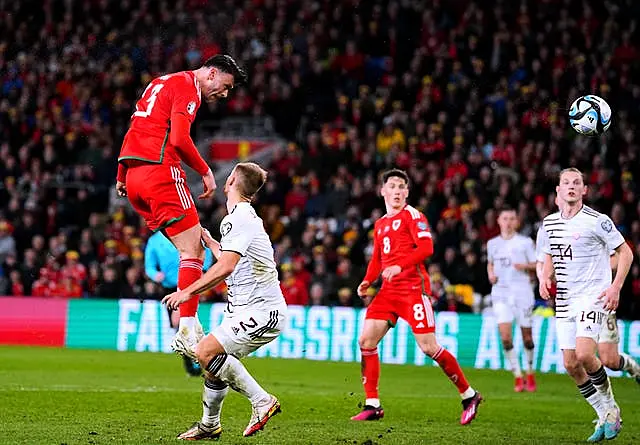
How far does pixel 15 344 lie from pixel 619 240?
45.9 feet

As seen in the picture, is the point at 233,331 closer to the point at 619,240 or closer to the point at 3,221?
the point at 619,240

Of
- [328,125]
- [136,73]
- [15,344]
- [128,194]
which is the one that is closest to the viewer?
[128,194]

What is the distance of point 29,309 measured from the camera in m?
21.2

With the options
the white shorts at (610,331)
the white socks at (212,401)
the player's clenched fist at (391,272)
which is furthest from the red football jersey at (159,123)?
the white shorts at (610,331)

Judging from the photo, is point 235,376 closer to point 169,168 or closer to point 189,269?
point 189,269

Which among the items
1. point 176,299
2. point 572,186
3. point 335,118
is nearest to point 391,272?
point 572,186

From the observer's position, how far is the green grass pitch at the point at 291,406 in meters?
9.52

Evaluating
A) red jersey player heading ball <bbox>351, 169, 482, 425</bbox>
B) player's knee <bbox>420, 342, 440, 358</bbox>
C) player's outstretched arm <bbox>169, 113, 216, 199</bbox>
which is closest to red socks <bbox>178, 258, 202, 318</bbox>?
player's outstretched arm <bbox>169, 113, 216, 199</bbox>

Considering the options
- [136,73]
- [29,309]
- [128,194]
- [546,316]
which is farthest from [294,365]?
[136,73]

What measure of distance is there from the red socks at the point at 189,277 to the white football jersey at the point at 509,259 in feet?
23.8

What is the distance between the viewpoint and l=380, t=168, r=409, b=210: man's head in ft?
38.7

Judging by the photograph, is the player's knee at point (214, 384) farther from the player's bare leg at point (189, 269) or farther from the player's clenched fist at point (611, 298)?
the player's clenched fist at point (611, 298)

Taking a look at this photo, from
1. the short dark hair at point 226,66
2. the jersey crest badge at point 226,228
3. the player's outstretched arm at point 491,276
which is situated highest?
the short dark hair at point 226,66

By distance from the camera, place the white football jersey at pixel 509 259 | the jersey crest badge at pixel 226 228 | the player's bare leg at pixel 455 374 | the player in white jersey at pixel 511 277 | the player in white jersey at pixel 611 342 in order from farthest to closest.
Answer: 1. the white football jersey at pixel 509 259
2. the player in white jersey at pixel 511 277
3. the player's bare leg at pixel 455 374
4. the player in white jersey at pixel 611 342
5. the jersey crest badge at pixel 226 228
